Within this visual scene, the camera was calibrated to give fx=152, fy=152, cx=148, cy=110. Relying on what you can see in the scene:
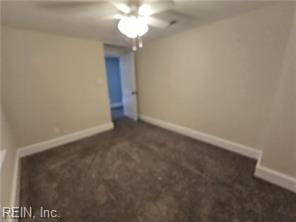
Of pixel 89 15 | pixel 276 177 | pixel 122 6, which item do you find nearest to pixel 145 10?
pixel 122 6

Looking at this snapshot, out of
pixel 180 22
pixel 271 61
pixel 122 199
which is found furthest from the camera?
pixel 180 22

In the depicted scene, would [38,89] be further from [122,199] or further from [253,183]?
[253,183]

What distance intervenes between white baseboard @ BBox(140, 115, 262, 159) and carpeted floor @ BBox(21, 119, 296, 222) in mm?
124

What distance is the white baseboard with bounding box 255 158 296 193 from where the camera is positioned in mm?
1750

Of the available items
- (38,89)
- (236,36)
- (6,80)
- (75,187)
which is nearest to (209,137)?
(236,36)

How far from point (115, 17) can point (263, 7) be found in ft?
6.40

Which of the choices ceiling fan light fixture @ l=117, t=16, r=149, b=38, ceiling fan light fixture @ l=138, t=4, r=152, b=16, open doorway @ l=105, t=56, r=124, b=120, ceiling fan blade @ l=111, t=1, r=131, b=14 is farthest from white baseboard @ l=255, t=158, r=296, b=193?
open doorway @ l=105, t=56, r=124, b=120

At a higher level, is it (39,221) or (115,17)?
(115,17)

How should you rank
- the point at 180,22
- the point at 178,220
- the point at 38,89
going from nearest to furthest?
1. the point at 178,220
2. the point at 180,22
3. the point at 38,89

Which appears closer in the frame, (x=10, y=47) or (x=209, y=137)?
(x=10, y=47)

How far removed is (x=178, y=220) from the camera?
1458 mm

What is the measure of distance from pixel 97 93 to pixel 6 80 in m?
1.57

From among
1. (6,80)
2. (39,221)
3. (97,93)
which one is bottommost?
(39,221)

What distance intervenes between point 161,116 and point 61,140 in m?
2.30
